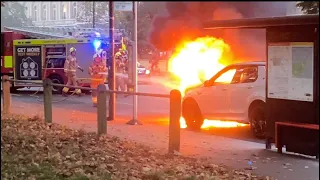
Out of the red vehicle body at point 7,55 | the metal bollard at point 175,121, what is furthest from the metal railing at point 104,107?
the red vehicle body at point 7,55

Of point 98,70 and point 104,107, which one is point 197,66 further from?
point 98,70

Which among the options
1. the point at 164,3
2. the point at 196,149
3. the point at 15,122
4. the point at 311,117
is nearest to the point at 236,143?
the point at 196,149

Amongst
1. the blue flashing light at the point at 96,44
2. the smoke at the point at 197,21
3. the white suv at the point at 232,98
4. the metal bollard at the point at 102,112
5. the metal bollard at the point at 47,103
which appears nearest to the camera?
the smoke at the point at 197,21

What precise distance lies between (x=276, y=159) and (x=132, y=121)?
4.48 metres

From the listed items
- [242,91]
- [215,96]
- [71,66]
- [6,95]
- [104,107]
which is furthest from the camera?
[71,66]

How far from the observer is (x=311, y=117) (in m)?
7.60

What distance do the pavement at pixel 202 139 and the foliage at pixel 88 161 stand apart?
0.55 meters

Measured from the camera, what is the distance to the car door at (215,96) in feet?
37.7

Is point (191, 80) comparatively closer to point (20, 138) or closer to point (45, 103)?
point (45, 103)

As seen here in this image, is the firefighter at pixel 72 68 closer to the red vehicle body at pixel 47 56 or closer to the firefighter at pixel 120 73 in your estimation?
the red vehicle body at pixel 47 56

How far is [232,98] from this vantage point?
37.1 ft

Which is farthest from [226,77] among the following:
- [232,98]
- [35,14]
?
[35,14]

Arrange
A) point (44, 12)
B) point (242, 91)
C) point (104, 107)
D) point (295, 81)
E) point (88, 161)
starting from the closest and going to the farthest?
point (44, 12), point (88, 161), point (295, 81), point (104, 107), point (242, 91)

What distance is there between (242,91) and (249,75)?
1.28 ft
